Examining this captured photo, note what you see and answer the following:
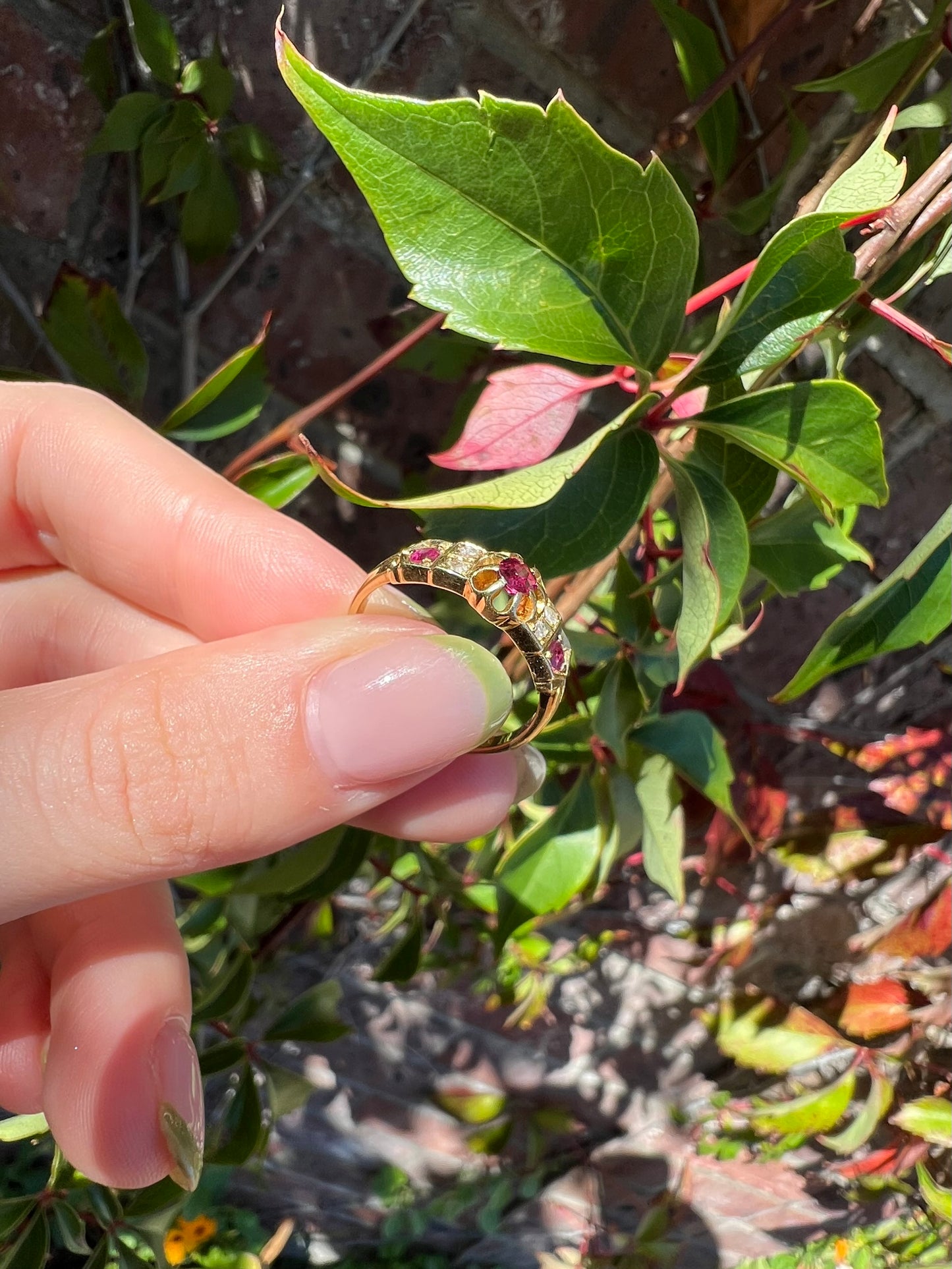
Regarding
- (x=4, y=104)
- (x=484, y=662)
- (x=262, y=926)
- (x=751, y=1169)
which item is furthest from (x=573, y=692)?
(x=751, y=1169)

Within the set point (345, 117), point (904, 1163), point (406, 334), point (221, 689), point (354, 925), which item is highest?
point (345, 117)

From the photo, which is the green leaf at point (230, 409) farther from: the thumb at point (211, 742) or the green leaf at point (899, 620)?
the green leaf at point (899, 620)

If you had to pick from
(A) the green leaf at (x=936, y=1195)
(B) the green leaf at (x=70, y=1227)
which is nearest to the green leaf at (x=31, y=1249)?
(B) the green leaf at (x=70, y=1227)

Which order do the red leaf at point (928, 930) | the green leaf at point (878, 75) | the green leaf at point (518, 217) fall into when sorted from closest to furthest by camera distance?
the green leaf at point (518, 217), the green leaf at point (878, 75), the red leaf at point (928, 930)

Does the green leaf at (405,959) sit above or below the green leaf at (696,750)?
below

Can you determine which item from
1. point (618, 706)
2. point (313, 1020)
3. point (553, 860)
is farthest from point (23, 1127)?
point (618, 706)

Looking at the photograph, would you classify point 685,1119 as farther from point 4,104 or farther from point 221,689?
point 4,104

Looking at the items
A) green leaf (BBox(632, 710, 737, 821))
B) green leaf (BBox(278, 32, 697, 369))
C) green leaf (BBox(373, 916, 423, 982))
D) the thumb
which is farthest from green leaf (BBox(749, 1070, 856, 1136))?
green leaf (BBox(278, 32, 697, 369))
